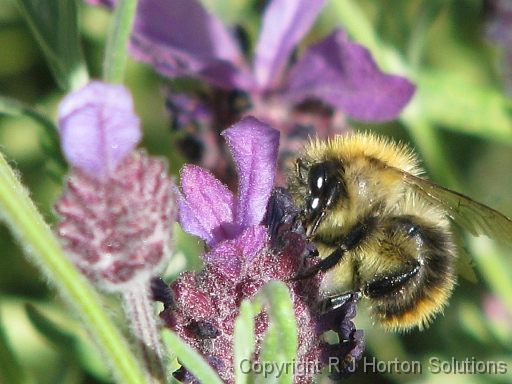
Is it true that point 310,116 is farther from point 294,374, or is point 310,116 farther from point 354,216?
point 294,374

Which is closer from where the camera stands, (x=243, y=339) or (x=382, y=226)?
(x=243, y=339)

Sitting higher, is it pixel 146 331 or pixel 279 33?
pixel 279 33

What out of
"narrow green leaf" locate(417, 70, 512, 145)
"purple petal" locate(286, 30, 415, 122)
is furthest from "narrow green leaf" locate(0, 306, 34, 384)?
"narrow green leaf" locate(417, 70, 512, 145)

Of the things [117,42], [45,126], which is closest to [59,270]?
[117,42]

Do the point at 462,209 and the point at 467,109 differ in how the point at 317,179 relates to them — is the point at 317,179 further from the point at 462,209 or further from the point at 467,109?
the point at 467,109

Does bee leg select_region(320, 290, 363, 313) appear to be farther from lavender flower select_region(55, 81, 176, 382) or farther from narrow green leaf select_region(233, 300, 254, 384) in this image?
lavender flower select_region(55, 81, 176, 382)

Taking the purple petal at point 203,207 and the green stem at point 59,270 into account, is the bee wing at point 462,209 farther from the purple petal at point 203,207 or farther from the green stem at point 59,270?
the green stem at point 59,270

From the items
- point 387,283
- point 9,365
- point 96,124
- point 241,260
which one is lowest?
point 9,365
